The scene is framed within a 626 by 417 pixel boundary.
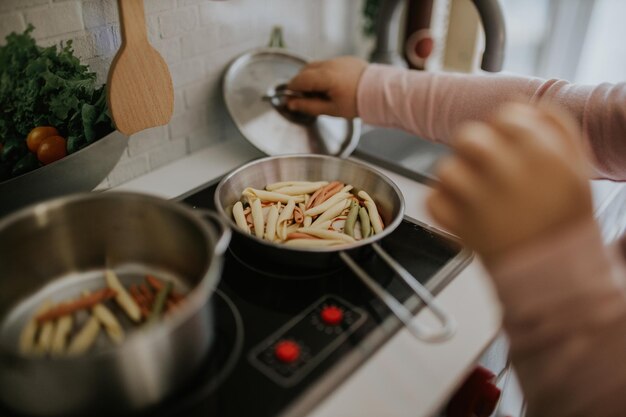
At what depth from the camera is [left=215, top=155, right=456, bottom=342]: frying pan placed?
59 cm

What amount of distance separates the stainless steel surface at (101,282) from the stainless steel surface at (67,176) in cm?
15

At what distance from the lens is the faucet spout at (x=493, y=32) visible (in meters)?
0.86

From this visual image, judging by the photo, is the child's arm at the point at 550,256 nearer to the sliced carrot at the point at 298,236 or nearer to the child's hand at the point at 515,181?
the child's hand at the point at 515,181

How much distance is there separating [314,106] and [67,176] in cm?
42

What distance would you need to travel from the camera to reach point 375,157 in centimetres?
95

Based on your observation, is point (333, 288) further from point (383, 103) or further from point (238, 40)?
point (238, 40)

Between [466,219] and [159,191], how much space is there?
0.55 metres

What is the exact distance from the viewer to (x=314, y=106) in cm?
92

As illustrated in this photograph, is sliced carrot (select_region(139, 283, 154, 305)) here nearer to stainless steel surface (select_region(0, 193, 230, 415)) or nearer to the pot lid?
stainless steel surface (select_region(0, 193, 230, 415))

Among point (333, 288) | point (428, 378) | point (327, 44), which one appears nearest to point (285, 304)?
point (333, 288)

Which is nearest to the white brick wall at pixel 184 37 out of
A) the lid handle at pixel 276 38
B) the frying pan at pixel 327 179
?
the lid handle at pixel 276 38

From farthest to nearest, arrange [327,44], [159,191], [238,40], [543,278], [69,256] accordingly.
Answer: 1. [327,44]
2. [238,40]
3. [159,191]
4. [69,256]
5. [543,278]

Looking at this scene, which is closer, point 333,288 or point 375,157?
point 333,288

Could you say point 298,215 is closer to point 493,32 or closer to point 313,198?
point 313,198
